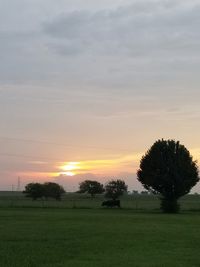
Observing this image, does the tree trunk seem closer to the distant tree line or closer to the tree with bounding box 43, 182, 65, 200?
the distant tree line

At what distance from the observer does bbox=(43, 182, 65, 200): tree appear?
152625 millimetres

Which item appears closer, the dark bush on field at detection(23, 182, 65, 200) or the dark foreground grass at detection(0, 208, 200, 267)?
the dark foreground grass at detection(0, 208, 200, 267)

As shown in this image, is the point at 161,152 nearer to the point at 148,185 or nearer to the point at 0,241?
the point at 148,185

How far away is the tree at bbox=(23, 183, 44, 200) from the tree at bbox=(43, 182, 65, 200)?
5.95 ft

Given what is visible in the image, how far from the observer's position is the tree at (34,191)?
488ft

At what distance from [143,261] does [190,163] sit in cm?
5986

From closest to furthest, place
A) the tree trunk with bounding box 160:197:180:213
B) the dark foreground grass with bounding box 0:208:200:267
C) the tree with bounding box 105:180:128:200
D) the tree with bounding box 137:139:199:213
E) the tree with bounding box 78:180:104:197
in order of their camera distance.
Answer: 1. the dark foreground grass with bounding box 0:208:200:267
2. the tree trunk with bounding box 160:197:180:213
3. the tree with bounding box 137:139:199:213
4. the tree with bounding box 105:180:128:200
5. the tree with bounding box 78:180:104:197

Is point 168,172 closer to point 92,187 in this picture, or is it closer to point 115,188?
point 115,188

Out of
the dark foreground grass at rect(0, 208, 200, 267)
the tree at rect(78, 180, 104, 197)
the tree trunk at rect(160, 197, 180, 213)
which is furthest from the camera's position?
the tree at rect(78, 180, 104, 197)

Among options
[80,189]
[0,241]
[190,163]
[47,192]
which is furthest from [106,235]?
[80,189]

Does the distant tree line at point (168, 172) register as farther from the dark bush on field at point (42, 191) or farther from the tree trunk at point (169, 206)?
the dark bush on field at point (42, 191)

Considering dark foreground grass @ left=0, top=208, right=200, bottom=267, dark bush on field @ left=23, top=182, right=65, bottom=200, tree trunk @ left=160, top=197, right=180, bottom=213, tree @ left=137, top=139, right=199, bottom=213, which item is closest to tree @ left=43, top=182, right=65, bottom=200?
dark bush on field @ left=23, top=182, right=65, bottom=200

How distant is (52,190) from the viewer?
156 m

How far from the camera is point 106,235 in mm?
27531
